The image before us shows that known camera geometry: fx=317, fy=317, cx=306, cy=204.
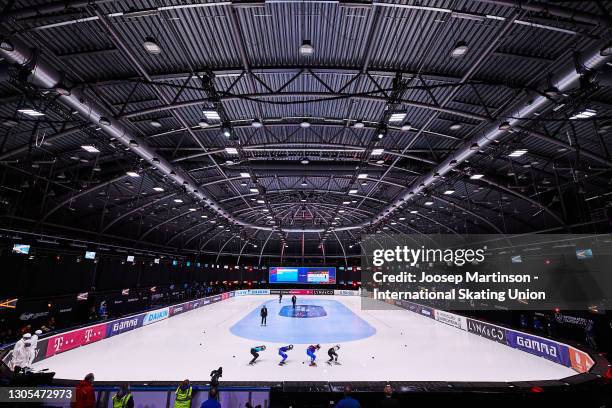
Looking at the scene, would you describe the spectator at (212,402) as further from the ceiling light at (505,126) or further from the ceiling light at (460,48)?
the ceiling light at (505,126)

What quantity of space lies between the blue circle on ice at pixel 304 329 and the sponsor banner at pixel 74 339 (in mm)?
8331

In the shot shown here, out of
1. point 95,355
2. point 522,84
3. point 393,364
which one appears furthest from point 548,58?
point 95,355

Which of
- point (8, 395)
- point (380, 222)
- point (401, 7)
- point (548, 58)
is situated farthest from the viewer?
point (380, 222)

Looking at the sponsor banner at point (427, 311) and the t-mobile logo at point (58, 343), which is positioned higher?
the sponsor banner at point (427, 311)

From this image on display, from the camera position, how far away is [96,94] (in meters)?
12.5

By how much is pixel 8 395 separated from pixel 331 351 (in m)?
11.1

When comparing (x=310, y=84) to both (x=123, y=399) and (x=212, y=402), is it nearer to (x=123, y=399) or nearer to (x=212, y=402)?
(x=212, y=402)

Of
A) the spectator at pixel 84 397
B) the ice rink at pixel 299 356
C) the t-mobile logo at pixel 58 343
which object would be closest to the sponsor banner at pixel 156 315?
the ice rink at pixel 299 356

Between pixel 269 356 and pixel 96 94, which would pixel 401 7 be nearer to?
pixel 96 94

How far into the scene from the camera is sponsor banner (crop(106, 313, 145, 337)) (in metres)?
19.6

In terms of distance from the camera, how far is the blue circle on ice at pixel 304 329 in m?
20.9

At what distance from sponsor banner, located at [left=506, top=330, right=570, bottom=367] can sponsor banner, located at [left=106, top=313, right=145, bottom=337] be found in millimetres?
24059

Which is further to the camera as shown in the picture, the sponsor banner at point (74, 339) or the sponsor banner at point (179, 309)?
the sponsor banner at point (179, 309)

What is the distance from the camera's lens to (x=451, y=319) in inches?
1058
